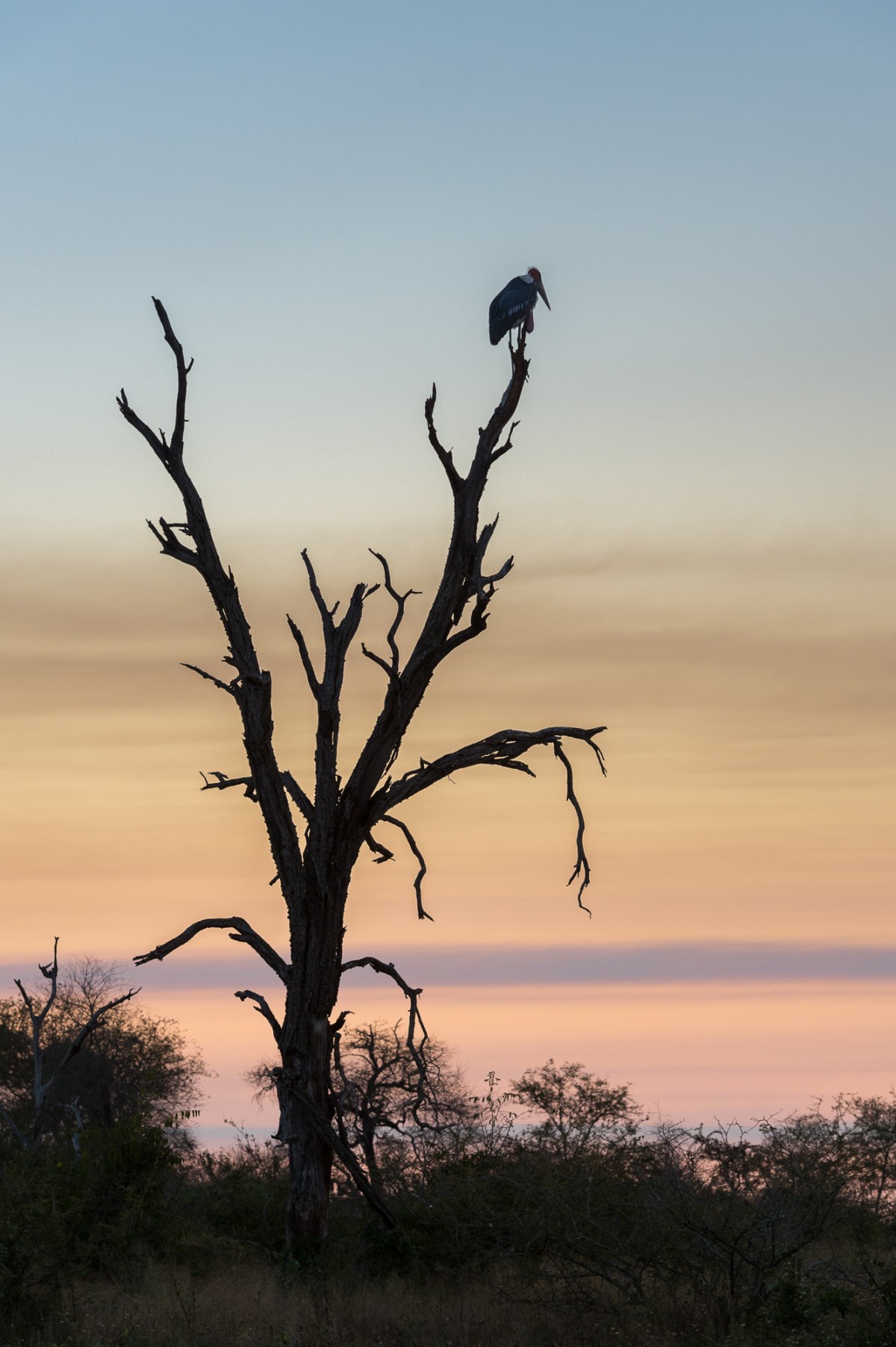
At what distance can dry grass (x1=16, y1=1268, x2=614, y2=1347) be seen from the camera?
13008 mm

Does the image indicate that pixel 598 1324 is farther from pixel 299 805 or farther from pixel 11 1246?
pixel 299 805

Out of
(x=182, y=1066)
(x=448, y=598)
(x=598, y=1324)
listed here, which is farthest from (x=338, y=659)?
(x=182, y=1066)

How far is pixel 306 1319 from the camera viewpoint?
550 inches

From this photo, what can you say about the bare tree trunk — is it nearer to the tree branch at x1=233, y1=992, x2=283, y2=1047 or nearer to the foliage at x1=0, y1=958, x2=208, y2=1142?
the tree branch at x1=233, y1=992, x2=283, y2=1047

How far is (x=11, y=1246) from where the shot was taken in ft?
45.7

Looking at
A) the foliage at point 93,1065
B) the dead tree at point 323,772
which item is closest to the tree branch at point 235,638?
the dead tree at point 323,772

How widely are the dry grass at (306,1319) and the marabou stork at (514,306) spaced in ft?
41.0

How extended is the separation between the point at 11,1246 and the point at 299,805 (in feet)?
20.5

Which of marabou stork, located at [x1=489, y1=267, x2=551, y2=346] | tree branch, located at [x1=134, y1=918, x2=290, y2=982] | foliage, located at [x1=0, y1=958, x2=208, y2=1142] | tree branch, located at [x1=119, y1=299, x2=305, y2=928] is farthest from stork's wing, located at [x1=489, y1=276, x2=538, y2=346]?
foliage, located at [x1=0, y1=958, x2=208, y2=1142]

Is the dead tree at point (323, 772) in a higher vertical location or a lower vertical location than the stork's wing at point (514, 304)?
lower

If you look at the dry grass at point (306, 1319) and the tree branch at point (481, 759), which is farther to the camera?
the tree branch at point (481, 759)

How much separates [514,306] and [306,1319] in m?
13.3

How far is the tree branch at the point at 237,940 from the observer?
1772cm

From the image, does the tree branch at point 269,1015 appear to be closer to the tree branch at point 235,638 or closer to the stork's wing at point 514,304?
the tree branch at point 235,638
